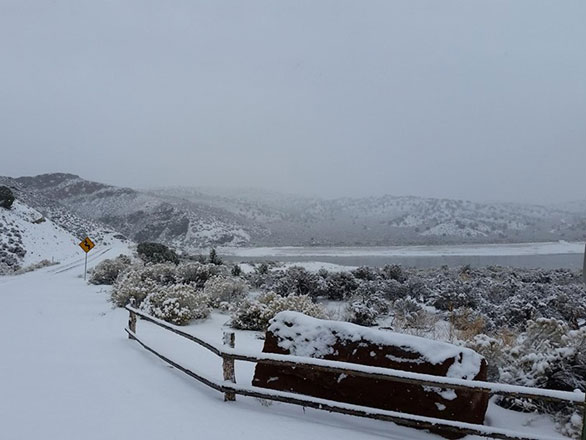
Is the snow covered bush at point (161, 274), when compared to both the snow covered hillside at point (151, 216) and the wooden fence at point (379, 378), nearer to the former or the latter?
the wooden fence at point (379, 378)

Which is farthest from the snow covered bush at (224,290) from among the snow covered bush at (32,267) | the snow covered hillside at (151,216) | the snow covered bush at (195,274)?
the snow covered hillside at (151,216)

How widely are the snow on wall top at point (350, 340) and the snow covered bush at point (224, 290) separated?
8114 millimetres

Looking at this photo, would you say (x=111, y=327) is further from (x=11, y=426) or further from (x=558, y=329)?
(x=558, y=329)

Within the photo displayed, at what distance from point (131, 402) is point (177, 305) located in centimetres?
589

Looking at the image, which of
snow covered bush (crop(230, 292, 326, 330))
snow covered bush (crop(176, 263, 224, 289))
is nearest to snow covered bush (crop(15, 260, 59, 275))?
snow covered bush (crop(176, 263, 224, 289))

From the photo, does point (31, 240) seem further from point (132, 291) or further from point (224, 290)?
point (224, 290)

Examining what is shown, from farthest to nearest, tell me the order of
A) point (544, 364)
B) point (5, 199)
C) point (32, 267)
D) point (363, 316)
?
point (5, 199) → point (32, 267) → point (363, 316) → point (544, 364)

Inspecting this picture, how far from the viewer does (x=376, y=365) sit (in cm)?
535

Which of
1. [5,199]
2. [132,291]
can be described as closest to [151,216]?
[5,199]

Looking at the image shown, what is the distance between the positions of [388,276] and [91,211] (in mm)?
90082

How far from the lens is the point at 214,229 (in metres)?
79.9

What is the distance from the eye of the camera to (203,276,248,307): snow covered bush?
14062 mm

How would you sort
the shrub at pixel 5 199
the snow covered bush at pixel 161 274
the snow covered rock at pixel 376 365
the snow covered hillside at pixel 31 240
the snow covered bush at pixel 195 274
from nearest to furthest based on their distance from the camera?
the snow covered rock at pixel 376 365 < the snow covered bush at pixel 161 274 < the snow covered bush at pixel 195 274 < the snow covered hillside at pixel 31 240 < the shrub at pixel 5 199

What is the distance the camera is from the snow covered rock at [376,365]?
16.1 ft
